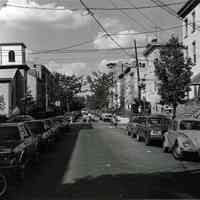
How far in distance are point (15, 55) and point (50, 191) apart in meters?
70.2

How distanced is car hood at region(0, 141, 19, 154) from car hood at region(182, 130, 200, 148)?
6.42m

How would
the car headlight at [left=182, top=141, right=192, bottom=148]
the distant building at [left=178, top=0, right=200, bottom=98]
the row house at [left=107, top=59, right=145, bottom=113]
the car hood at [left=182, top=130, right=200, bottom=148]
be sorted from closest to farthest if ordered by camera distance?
the car hood at [left=182, top=130, right=200, bottom=148] → the car headlight at [left=182, top=141, right=192, bottom=148] → the distant building at [left=178, top=0, right=200, bottom=98] → the row house at [left=107, top=59, right=145, bottom=113]

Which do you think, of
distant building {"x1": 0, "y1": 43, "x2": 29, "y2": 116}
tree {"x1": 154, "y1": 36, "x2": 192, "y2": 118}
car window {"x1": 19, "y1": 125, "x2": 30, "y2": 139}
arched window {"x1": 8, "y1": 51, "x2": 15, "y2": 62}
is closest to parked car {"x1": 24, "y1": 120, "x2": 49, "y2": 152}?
car window {"x1": 19, "y1": 125, "x2": 30, "y2": 139}

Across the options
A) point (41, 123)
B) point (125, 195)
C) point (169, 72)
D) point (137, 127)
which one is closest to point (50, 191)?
point (125, 195)

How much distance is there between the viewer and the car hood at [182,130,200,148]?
13.7 metres

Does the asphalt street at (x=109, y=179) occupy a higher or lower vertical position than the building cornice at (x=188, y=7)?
lower

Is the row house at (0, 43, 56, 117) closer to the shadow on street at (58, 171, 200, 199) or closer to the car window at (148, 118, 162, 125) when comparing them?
the car window at (148, 118, 162, 125)

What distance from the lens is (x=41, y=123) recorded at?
64.7ft

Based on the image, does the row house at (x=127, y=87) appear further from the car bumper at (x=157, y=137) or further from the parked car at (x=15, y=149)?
the parked car at (x=15, y=149)

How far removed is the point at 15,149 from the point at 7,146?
29 centimetres

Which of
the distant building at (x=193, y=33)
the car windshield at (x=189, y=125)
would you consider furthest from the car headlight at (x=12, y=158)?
the distant building at (x=193, y=33)

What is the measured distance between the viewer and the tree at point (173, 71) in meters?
26.4

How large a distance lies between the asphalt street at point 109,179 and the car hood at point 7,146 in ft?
3.04

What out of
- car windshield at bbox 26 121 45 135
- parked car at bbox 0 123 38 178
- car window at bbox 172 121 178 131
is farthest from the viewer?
car windshield at bbox 26 121 45 135
